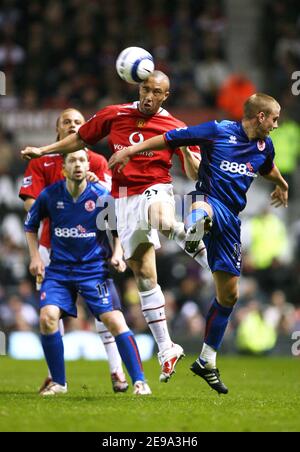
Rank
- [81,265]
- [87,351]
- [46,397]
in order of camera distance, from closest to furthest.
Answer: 1. [46,397]
2. [81,265]
3. [87,351]

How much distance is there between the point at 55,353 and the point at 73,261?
0.82 m

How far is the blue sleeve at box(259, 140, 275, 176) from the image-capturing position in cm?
871

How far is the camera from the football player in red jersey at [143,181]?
343 inches

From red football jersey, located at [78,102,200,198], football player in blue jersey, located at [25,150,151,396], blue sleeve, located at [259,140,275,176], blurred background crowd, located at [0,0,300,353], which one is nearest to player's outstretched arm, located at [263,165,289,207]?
blue sleeve, located at [259,140,275,176]

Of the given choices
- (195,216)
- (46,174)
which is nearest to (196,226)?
(195,216)

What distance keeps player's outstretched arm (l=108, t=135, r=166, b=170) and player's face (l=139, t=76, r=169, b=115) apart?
1.74 feet

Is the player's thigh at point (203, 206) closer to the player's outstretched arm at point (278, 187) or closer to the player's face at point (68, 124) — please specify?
the player's outstretched arm at point (278, 187)

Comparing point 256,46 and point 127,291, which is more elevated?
point 256,46

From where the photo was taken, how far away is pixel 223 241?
850 cm

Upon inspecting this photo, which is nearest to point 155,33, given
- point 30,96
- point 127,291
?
point 30,96

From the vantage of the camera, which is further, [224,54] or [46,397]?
[224,54]
